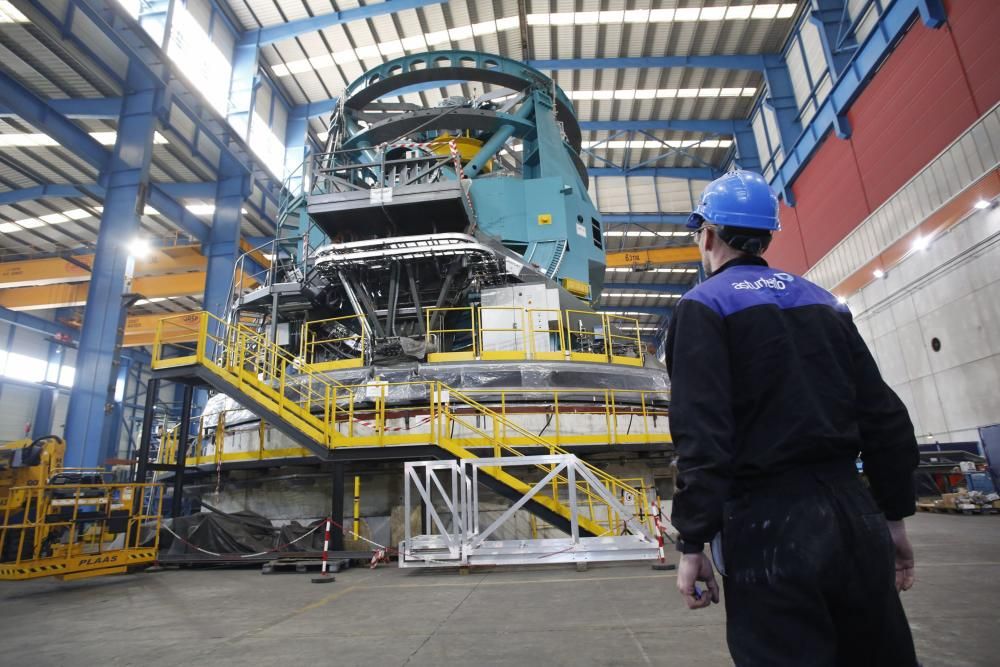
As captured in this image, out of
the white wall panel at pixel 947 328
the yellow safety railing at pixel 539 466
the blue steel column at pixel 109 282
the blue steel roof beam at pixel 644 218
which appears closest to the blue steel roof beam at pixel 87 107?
the blue steel column at pixel 109 282

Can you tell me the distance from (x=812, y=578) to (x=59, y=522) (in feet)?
28.5

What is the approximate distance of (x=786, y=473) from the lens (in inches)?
58.2

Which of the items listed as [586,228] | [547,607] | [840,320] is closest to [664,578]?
[547,607]

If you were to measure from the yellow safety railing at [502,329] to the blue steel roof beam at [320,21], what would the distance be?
1525 centimetres

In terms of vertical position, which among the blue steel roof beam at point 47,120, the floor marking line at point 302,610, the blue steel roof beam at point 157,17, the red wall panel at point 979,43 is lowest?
the floor marking line at point 302,610

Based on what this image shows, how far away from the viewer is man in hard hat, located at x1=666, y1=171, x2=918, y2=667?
1377 mm

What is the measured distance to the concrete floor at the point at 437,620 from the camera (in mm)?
3137

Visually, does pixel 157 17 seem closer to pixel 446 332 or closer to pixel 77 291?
pixel 446 332

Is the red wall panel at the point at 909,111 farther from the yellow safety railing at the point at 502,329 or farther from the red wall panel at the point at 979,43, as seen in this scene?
the yellow safety railing at the point at 502,329

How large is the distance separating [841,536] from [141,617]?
5.56 m

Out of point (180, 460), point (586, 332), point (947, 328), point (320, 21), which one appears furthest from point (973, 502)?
point (320, 21)

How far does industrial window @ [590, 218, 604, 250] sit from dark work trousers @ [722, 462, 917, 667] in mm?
13676

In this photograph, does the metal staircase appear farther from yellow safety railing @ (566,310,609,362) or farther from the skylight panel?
the skylight panel

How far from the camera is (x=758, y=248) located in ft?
5.95
